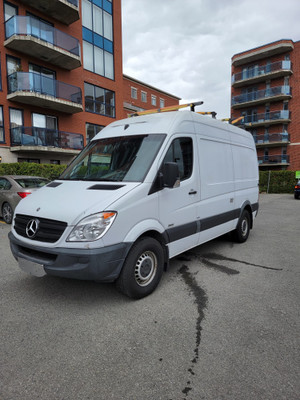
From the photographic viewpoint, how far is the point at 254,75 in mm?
33906

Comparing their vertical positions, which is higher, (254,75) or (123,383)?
(254,75)

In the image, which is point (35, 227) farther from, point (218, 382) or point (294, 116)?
point (294, 116)

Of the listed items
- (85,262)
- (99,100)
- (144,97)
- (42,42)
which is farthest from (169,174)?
(144,97)

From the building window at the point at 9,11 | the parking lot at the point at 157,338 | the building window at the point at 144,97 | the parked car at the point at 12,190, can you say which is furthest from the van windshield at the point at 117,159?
the building window at the point at 144,97

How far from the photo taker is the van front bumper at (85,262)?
107 inches

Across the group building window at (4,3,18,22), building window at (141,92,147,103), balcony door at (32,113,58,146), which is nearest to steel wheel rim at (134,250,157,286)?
balcony door at (32,113,58,146)

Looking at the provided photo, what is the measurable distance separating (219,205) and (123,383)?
3.35m

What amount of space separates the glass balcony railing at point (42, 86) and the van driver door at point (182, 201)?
15126mm

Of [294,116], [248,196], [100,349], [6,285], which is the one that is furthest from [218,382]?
[294,116]

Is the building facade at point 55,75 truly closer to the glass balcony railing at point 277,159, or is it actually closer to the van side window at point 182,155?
the van side window at point 182,155

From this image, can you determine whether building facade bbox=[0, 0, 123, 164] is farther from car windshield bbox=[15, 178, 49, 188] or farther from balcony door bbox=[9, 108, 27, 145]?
car windshield bbox=[15, 178, 49, 188]

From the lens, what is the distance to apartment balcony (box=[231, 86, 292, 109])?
31938 millimetres

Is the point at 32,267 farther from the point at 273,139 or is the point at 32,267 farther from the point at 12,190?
the point at 273,139

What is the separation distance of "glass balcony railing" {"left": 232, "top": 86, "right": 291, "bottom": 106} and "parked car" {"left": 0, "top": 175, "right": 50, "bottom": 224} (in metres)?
32.7
